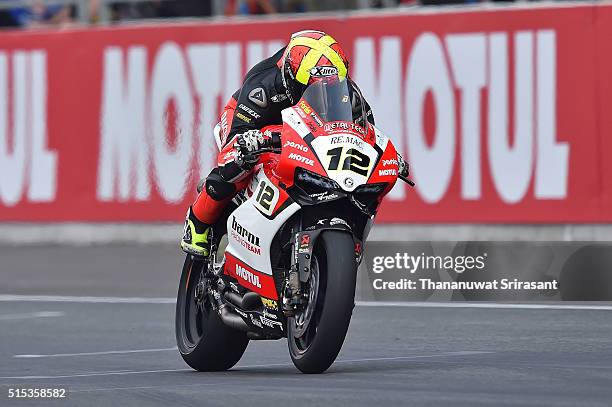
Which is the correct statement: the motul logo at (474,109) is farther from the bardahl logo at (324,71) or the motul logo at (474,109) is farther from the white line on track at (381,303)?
the bardahl logo at (324,71)

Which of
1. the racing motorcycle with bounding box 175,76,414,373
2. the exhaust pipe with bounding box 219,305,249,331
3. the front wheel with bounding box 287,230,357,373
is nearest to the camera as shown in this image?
the front wheel with bounding box 287,230,357,373

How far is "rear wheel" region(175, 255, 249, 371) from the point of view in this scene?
848cm

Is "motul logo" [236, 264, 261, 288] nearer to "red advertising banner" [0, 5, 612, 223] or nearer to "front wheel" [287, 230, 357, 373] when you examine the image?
A: "front wheel" [287, 230, 357, 373]

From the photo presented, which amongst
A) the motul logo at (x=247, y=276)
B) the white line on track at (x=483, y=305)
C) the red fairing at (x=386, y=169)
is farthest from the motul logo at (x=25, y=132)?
the red fairing at (x=386, y=169)

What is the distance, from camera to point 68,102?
51.2ft

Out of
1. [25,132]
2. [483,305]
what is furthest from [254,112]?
[25,132]

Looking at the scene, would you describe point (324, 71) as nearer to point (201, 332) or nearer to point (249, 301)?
point (249, 301)

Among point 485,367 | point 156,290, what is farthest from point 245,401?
point 156,290

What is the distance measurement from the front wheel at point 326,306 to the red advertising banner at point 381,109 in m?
6.16

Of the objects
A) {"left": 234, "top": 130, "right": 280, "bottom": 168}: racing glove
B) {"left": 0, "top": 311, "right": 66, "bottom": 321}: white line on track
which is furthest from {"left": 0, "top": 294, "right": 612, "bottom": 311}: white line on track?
{"left": 234, "top": 130, "right": 280, "bottom": 168}: racing glove

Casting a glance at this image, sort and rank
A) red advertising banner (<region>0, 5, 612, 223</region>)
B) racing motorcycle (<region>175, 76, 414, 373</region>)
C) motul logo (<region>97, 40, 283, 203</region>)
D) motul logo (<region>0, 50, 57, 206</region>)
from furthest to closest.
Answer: motul logo (<region>0, 50, 57, 206</region>) < motul logo (<region>97, 40, 283, 203</region>) < red advertising banner (<region>0, 5, 612, 223</region>) < racing motorcycle (<region>175, 76, 414, 373</region>)

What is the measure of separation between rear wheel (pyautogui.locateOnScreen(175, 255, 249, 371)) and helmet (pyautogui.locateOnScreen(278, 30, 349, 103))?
1187mm

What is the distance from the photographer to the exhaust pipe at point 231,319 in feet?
26.6

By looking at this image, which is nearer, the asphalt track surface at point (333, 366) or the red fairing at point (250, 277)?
the asphalt track surface at point (333, 366)
